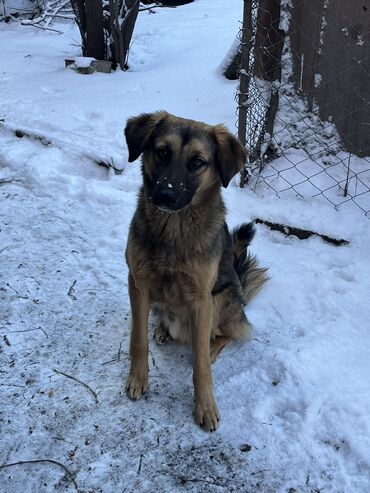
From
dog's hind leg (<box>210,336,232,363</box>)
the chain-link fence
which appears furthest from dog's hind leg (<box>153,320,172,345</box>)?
the chain-link fence

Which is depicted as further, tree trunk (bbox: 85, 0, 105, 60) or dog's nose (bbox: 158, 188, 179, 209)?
tree trunk (bbox: 85, 0, 105, 60)

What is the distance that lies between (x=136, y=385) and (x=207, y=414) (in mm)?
397

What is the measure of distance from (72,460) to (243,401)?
34.6 inches

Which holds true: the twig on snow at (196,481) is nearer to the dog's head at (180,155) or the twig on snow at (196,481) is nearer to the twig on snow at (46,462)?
the twig on snow at (46,462)

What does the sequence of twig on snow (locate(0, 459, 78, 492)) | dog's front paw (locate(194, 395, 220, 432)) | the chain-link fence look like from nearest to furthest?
twig on snow (locate(0, 459, 78, 492)), dog's front paw (locate(194, 395, 220, 432)), the chain-link fence

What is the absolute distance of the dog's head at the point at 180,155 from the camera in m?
2.39

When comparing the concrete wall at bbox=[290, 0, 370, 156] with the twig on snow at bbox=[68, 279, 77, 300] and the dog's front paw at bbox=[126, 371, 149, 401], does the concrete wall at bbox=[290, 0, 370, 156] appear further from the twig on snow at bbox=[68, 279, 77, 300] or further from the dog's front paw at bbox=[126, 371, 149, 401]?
the dog's front paw at bbox=[126, 371, 149, 401]

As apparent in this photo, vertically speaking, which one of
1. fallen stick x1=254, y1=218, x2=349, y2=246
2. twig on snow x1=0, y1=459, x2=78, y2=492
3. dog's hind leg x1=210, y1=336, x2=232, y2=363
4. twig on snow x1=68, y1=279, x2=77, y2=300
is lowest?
fallen stick x1=254, y1=218, x2=349, y2=246

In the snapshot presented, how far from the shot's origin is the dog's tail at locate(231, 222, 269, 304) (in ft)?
10.8

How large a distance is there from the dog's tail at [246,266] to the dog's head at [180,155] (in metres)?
0.77

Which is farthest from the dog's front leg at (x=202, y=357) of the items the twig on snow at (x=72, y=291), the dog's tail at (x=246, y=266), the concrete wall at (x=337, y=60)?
the concrete wall at (x=337, y=60)

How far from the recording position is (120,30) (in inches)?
262

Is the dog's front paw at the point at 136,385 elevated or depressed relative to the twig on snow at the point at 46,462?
depressed

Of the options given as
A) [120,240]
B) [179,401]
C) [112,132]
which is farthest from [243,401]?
[112,132]
